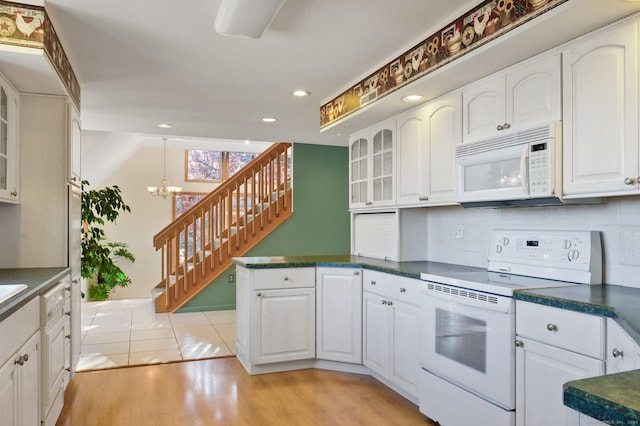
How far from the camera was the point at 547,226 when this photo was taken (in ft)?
8.66

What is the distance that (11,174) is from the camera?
2.79 metres

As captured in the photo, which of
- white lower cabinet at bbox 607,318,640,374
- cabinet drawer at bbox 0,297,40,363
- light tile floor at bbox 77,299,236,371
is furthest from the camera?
light tile floor at bbox 77,299,236,371

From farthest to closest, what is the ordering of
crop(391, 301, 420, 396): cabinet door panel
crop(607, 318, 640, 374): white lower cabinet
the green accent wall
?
1. the green accent wall
2. crop(391, 301, 420, 396): cabinet door panel
3. crop(607, 318, 640, 374): white lower cabinet

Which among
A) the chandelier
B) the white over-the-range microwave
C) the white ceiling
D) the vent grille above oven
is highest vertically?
the white ceiling

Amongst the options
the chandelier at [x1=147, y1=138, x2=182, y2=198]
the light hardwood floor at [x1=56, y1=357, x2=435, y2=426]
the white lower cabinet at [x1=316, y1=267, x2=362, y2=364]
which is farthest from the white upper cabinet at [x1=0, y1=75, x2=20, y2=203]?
the chandelier at [x1=147, y1=138, x2=182, y2=198]

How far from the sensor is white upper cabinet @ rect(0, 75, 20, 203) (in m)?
2.64

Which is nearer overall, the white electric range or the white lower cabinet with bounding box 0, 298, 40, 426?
the white lower cabinet with bounding box 0, 298, 40, 426

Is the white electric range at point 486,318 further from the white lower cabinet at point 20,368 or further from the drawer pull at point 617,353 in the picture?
the white lower cabinet at point 20,368

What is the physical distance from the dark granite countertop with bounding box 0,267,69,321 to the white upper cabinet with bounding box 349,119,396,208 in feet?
7.96

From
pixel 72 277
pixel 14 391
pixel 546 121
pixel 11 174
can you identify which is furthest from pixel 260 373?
pixel 546 121

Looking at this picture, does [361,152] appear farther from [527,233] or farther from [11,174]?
[11,174]

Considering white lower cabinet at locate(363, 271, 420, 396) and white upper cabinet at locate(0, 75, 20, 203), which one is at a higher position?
white upper cabinet at locate(0, 75, 20, 203)

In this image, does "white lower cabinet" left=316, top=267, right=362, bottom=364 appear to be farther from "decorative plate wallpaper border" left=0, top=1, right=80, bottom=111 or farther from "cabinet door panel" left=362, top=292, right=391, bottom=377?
"decorative plate wallpaper border" left=0, top=1, right=80, bottom=111

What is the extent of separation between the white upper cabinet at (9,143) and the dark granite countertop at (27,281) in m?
0.44
